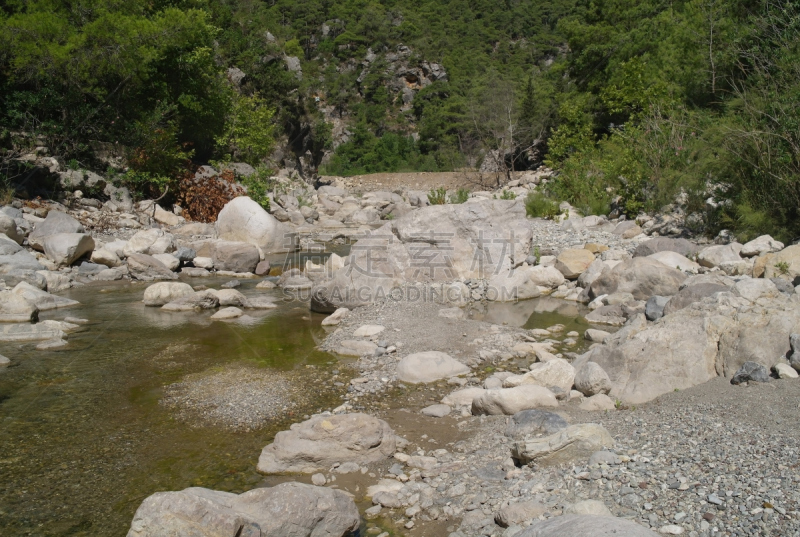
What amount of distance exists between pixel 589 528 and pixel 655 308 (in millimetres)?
5718

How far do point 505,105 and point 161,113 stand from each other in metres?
Result: 19.4

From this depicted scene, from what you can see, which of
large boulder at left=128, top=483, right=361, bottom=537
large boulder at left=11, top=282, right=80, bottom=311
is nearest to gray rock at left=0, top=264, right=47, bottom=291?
large boulder at left=11, top=282, right=80, bottom=311

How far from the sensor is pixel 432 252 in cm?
1059

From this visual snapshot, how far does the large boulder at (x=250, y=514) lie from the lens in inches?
133

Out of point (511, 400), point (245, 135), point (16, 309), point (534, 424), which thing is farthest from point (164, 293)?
point (245, 135)

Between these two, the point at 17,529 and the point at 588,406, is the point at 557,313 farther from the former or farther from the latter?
the point at 17,529

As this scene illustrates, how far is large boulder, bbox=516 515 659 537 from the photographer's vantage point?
2.88 metres

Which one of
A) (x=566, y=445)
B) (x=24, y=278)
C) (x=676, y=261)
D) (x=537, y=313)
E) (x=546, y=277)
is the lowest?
(x=537, y=313)

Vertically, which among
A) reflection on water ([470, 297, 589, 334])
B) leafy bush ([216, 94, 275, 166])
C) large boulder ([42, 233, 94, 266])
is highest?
leafy bush ([216, 94, 275, 166])

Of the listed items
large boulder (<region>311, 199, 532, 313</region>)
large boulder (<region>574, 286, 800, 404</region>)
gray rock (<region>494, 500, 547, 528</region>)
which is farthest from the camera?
large boulder (<region>311, 199, 532, 313</region>)

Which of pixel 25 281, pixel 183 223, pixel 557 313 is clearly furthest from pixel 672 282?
pixel 183 223

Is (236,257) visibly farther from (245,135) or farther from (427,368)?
(245,135)

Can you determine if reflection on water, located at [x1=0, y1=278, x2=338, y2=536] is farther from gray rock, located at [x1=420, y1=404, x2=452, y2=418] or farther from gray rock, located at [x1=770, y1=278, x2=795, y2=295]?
gray rock, located at [x1=770, y1=278, x2=795, y2=295]

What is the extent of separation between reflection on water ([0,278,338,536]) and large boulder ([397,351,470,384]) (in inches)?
39.0
